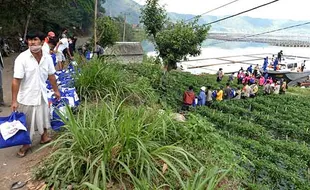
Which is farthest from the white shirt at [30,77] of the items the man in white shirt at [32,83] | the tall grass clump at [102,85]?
the tall grass clump at [102,85]

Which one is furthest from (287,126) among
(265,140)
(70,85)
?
(70,85)

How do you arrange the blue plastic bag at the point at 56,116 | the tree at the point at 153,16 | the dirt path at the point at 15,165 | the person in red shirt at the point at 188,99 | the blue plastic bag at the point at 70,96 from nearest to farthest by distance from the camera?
the dirt path at the point at 15,165 < the blue plastic bag at the point at 56,116 < the blue plastic bag at the point at 70,96 < the person in red shirt at the point at 188,99 < the tree at the point at 153,16

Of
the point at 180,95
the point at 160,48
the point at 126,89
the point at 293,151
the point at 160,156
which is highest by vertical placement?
the point at 160,48

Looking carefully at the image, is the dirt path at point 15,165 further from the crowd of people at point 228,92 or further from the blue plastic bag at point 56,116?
the crowd of people at point 228,92

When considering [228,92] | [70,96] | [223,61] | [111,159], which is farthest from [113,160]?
[223,61]

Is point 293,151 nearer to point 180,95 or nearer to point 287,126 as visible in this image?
point 287,126

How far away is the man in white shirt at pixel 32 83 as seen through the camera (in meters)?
3.68

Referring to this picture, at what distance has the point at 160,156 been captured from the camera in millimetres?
3176

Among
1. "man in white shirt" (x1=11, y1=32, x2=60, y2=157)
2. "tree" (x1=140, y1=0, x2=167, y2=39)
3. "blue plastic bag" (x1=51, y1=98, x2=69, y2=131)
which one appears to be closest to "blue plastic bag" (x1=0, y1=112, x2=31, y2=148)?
"man in white shirt" (x1=11, y1=32, x2=60, y2=157)

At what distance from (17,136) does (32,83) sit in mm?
719

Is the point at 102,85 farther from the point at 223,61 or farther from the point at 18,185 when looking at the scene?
the point at 223,61

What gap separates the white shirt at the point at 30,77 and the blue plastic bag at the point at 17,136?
0.69 feet

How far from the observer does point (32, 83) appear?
150 inches

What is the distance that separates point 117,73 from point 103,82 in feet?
1.65
